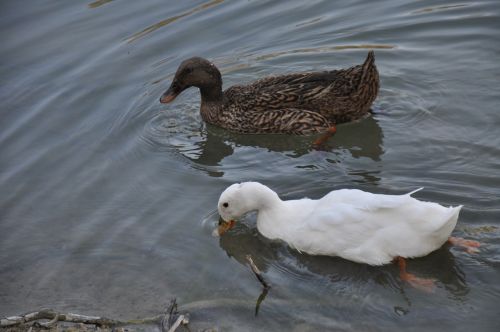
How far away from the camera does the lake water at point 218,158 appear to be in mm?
6160

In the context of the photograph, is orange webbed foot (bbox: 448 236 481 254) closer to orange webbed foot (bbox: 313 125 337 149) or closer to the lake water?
the lake water

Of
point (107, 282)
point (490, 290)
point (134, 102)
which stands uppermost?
point (134, 102)

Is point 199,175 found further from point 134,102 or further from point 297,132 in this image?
point 134,102

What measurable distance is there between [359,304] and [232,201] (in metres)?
1.60

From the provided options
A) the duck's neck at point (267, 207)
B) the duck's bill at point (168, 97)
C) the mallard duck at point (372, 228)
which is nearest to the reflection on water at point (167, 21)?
the duck's bill at point (168, 97)

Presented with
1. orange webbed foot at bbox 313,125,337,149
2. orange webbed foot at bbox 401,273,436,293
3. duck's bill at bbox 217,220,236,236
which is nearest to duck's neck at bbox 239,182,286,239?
duck's bill at bbox 217,220,236,236

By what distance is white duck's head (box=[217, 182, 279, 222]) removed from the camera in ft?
22.4

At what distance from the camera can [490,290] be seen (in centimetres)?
588

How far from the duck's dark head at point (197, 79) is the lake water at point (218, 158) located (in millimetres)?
333

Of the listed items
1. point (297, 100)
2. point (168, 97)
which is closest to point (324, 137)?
point (297, 100)

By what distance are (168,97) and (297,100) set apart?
1.66 meters

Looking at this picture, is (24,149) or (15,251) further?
(24,149)

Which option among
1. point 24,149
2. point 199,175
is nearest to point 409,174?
point 199,175

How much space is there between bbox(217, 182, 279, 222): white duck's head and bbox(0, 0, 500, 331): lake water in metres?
0.32
